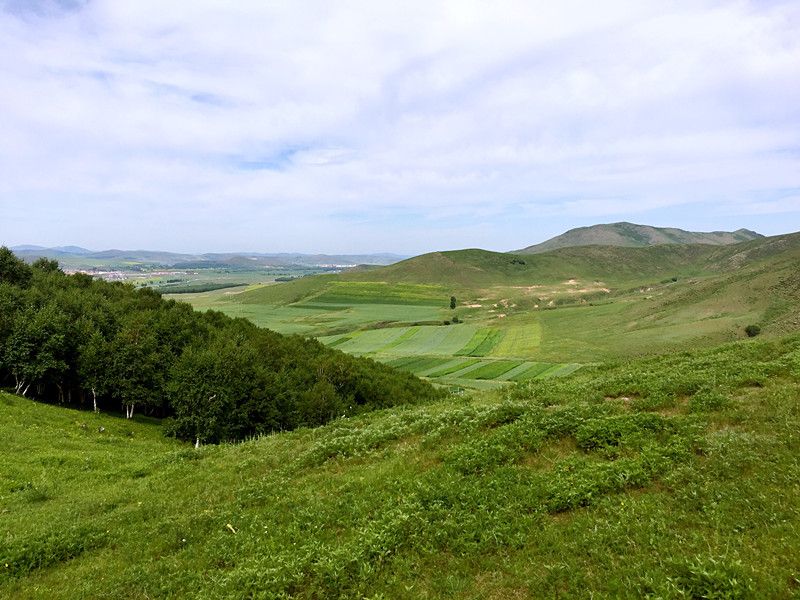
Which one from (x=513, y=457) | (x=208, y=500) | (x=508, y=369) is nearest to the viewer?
(x=513, y=457)

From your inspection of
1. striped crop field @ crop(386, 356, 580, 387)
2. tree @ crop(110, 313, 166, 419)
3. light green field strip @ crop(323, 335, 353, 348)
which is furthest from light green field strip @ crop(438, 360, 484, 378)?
tree @ crop(110, 313, 166, 419)

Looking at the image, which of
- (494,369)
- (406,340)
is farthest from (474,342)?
(494,369)

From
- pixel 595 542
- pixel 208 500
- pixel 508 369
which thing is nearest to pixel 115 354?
pixel 208 500

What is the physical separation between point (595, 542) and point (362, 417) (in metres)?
17.1

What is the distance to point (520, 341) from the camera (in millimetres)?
123250

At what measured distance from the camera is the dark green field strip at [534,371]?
83.8 m

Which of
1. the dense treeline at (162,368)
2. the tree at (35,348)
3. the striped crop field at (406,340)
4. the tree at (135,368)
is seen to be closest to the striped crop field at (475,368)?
the striped crop field at (406,340)

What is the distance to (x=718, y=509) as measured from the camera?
9.72 meters

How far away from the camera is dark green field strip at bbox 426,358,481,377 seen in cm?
9350

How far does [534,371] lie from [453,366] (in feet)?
59.8

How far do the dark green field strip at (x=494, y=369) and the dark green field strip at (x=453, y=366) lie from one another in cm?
444

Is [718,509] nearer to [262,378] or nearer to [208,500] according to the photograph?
[208,500]

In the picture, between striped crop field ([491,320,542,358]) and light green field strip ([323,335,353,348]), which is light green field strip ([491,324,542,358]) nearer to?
striped crop field ([491,320,542,358])

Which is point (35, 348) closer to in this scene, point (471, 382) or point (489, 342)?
point (471, 382)
